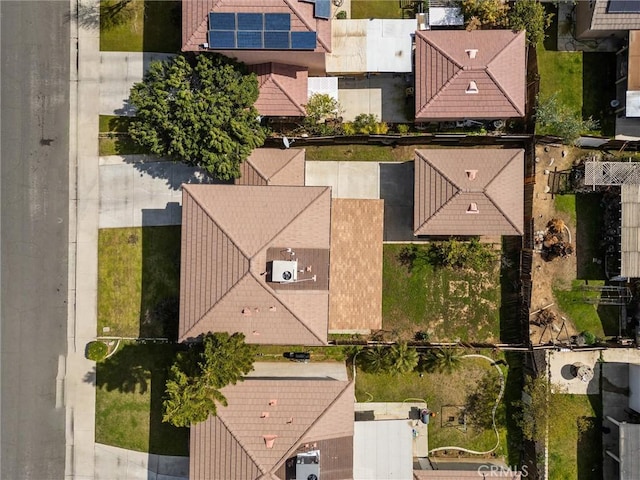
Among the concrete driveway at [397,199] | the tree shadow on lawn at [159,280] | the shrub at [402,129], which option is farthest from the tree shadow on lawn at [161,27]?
the concrete driveway at [397,199]

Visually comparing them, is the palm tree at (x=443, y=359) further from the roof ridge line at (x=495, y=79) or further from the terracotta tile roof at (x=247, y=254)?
the roof ridge line at (x=495, y=79)

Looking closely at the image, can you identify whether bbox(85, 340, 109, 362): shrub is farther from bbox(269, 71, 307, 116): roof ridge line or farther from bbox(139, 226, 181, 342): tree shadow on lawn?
bbox(269, 71, 307, 116): roof ridge line

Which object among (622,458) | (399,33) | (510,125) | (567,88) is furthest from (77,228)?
(622,458)

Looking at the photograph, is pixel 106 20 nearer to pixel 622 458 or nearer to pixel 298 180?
pixel 298 180

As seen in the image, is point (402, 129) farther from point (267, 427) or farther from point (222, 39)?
point (267, 427)

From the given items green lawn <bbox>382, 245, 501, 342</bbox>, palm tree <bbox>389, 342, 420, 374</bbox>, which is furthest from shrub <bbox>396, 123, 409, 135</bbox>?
palm tree <bbox>389, 342, 420, 374</bbox>

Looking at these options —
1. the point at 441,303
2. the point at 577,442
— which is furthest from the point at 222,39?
the point at 577,442

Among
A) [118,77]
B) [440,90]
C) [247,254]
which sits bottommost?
[247,254]
